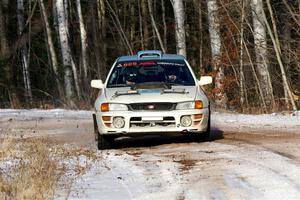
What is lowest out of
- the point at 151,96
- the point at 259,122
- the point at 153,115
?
the point at 259,122

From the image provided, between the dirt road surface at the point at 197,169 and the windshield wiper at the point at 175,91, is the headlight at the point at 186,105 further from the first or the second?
the dirt road surface at the point at 197,169

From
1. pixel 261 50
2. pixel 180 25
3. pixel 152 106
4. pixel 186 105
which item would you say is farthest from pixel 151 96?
pixel 180 25

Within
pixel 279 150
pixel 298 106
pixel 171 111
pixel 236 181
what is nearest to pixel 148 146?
pixel 171 111

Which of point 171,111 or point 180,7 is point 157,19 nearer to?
point 180,7

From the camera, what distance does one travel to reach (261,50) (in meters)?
21.7

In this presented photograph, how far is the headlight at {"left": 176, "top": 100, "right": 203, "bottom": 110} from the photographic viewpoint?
36.8 ft

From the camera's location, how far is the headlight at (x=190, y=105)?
1123cm

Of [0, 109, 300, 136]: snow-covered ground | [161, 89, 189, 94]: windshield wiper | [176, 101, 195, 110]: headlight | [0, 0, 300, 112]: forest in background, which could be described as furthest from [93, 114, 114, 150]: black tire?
[0, 0, 300, 112]: forest in background

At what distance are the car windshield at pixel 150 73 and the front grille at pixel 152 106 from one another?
3.32 feet

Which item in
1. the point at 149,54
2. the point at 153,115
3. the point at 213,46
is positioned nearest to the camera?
the point at 153,115

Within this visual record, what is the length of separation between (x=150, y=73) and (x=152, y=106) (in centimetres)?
160

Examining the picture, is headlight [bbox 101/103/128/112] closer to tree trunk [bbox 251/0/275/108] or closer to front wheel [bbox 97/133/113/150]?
front wheel [bbox 97/133/113/150]

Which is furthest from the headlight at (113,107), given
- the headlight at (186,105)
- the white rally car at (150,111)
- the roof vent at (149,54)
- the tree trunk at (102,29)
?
the tree trunk at (102,29)

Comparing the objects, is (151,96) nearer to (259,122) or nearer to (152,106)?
(152,106)
